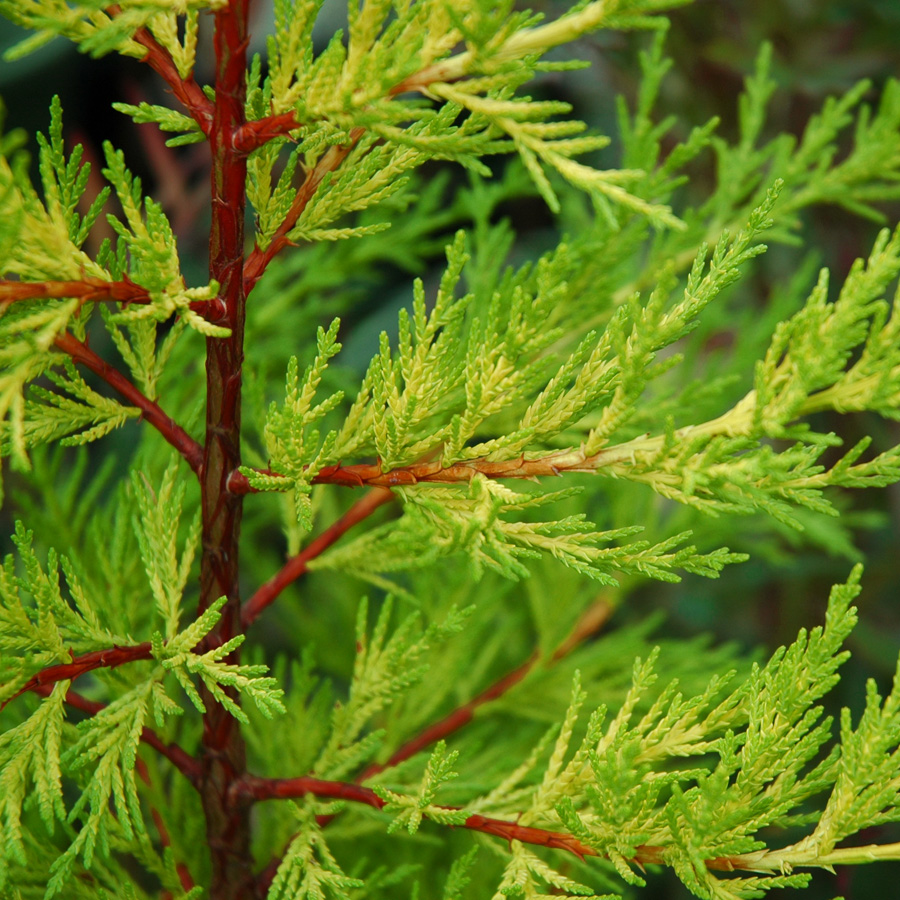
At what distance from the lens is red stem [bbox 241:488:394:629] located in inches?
27.9

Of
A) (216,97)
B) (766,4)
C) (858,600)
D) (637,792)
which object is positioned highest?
(766,4)

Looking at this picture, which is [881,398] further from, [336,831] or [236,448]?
[336,831]

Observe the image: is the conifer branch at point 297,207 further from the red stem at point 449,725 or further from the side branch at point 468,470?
the red stem at point 449,725

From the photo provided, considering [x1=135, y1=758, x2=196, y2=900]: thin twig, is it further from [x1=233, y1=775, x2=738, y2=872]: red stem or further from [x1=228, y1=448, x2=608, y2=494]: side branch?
[x1=228, y1=448, x2=608, y2=494]: side branch

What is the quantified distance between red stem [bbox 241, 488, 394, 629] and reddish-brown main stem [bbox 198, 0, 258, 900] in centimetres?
4

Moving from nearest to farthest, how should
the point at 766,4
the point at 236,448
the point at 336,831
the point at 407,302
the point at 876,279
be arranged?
the point at 876,279 → the point at 236,448 → the point at 336,831 → the point at 766,4 → the point at 407,302

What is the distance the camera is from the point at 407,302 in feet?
4.95

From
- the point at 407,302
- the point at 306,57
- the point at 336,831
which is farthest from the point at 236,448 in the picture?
the point at 407,302

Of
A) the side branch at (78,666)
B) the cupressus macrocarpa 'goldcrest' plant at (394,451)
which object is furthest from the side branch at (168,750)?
the side branch at (78,666)

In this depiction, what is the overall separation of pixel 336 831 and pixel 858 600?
104cm

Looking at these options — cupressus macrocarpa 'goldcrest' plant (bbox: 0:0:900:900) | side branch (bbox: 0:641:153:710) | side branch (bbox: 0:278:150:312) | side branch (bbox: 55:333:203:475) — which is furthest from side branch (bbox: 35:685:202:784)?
side branch (bbox: 0:278:150:312)

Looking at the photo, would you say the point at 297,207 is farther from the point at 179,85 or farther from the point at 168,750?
the point at 168,750

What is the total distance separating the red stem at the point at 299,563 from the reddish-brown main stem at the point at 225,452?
0.14 ft

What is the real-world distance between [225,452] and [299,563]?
6.2 inches
